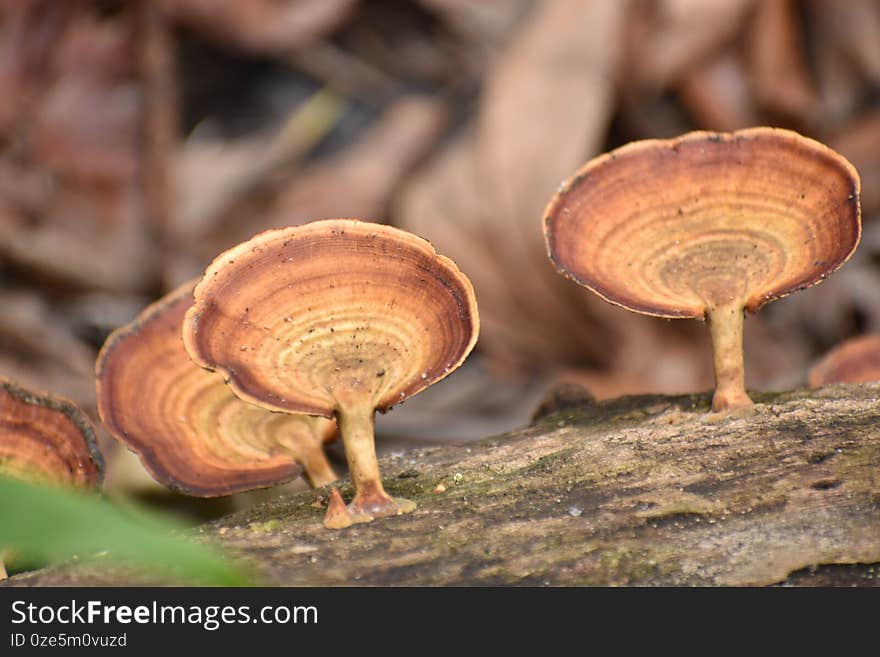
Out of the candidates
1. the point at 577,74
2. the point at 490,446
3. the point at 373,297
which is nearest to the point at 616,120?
the point at 577,74

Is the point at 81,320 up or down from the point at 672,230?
up

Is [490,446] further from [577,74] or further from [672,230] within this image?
[577,74]

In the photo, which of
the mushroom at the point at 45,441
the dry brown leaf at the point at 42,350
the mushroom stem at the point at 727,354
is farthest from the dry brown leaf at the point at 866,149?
the mushroom at the point at 45,441

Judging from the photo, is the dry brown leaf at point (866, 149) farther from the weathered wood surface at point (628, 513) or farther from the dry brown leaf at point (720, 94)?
the weathered wood surface at point (628, 513)

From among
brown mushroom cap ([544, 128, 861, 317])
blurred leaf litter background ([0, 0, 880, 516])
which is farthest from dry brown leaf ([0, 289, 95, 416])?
brown mushroom cap ([544, 128, 861, 317])
